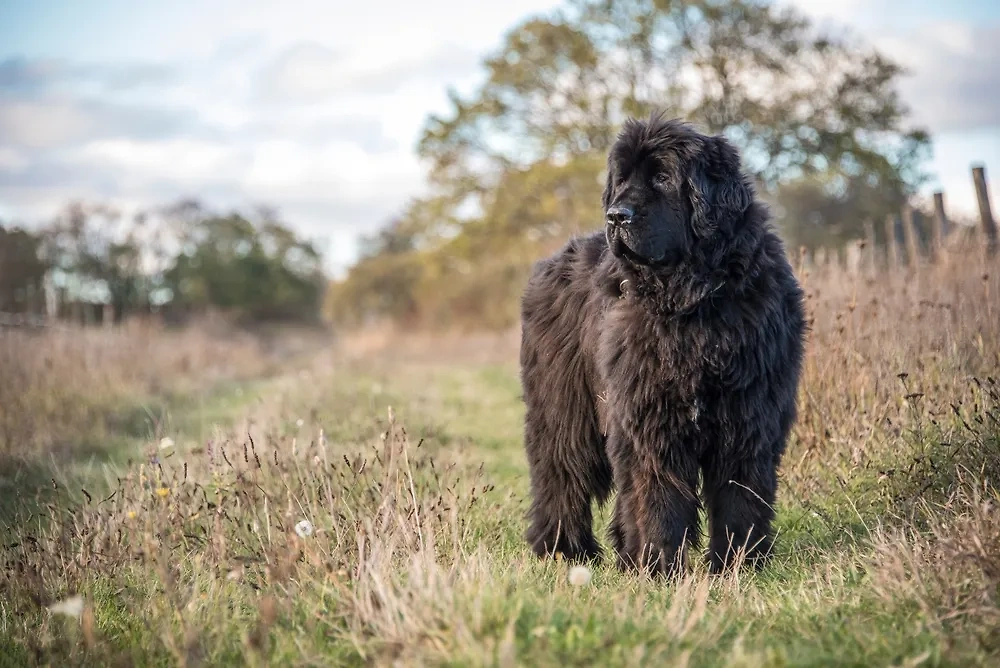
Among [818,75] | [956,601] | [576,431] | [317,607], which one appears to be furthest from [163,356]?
[818,75]

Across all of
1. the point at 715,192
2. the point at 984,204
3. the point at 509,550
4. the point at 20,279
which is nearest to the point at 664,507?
the point at 509,550

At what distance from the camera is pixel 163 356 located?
1423cm

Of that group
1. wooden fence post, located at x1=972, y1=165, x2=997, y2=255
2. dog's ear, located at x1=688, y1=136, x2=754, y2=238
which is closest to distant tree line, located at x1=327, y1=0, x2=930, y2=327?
wooden fence post, located at x1=972, y1=165, x2=997, y2=255

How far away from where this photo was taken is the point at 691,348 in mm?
3812

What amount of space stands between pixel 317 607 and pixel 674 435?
1.72m

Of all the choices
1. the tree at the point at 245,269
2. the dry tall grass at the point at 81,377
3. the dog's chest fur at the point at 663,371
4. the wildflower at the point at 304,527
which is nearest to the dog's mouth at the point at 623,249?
the dog's chest fur at the point at 663,371

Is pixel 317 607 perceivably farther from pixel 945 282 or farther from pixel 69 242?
pixel 69 242

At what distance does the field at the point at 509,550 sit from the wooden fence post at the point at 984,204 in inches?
75.9

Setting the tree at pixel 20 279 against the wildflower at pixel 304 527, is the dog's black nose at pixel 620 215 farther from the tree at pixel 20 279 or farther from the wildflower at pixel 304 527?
the tree at pixel 20 279

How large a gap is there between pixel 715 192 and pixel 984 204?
19.7 ft

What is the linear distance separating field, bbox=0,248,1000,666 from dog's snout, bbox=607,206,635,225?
1419mm

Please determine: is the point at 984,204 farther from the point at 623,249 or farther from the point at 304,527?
the point at 304,527

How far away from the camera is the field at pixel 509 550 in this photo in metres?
2.68

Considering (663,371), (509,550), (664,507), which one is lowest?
(509,550)
